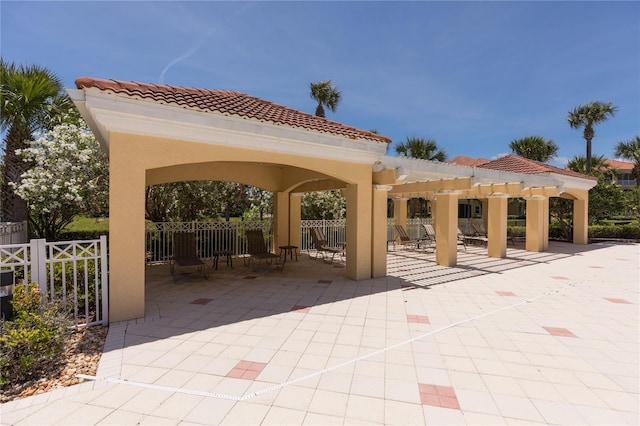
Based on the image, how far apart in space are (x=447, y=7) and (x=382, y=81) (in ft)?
18.6

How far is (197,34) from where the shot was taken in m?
7.65

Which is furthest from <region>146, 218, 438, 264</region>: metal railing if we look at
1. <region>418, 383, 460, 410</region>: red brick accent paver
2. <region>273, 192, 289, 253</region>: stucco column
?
<region>418, 383, 460, 410</region>: red brick accent paver

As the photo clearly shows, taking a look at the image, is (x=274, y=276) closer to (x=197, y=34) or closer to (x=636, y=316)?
(x=197, y=34)

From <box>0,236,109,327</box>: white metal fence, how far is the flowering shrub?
4.82 meters

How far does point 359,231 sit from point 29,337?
6.81 metres

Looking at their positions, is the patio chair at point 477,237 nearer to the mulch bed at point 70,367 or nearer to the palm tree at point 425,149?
the palm tree at point 425,149

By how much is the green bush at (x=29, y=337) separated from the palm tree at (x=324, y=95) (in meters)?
23.5

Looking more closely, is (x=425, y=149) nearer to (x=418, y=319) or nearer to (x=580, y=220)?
(x=580, y=220)

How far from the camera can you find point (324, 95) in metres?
25.3

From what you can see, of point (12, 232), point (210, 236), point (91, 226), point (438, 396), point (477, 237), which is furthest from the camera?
point (477, 237)

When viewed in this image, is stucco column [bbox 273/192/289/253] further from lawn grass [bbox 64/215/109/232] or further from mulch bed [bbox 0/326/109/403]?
mulch bed [bbox 0/326/109/403]

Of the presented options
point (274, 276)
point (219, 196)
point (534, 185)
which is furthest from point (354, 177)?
point (534, 185)

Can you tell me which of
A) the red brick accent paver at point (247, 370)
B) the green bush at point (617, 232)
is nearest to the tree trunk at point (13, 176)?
the red brick accent paver at point (247, 370)

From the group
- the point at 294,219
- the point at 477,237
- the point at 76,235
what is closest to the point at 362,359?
the point at 294,219
